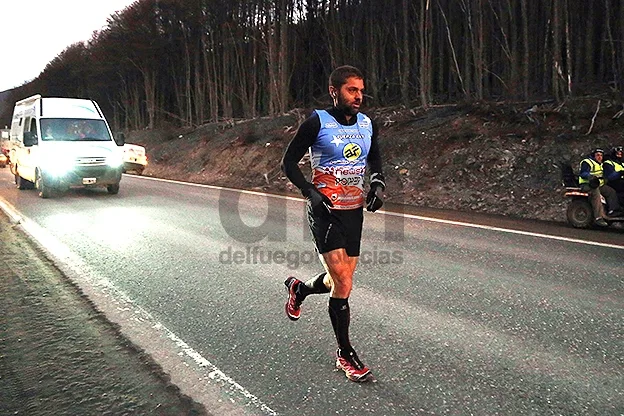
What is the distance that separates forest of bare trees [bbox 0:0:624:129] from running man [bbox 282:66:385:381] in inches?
541

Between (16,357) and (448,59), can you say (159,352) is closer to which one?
(16,357)

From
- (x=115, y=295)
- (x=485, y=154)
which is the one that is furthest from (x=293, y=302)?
(x=485, y=154)

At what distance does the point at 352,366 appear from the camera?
3.71m

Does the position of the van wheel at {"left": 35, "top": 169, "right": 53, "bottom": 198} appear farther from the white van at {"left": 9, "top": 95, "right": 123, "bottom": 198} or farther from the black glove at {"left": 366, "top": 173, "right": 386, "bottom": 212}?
the black glove at {"left": 366, "top": 173, "right": 386, "bottom": 212}

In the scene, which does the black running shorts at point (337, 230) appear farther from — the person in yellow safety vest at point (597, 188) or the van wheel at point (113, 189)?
the van wheel at point (113, 189)

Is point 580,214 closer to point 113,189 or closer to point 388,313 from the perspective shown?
point 388,313

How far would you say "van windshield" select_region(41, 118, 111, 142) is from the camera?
49.0 ft

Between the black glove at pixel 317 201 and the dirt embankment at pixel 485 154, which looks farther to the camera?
the dirt embankment at pixel 485 154

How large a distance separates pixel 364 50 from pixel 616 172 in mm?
19730

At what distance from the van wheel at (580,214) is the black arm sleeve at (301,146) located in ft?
23.1

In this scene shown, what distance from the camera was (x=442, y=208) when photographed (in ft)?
41.0

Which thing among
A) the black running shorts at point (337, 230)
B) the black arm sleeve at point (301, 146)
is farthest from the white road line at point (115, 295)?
the black arm sleeve at point (301, 146)

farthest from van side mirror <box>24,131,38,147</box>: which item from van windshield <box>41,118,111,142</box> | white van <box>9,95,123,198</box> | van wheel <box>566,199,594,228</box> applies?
van wheel <box>566,199,594,228</box>

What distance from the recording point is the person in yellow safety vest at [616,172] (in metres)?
8.82
